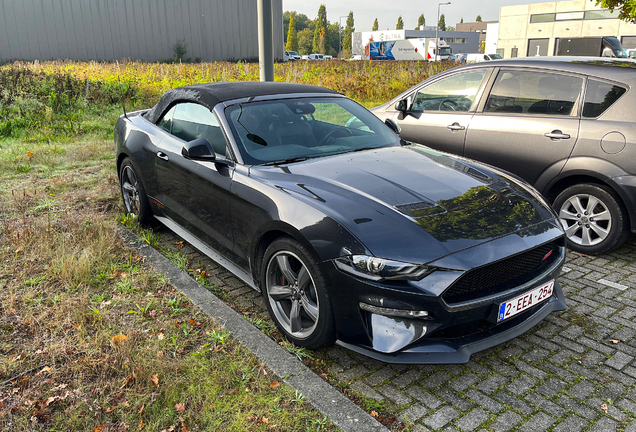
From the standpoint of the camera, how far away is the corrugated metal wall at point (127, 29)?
36000mm

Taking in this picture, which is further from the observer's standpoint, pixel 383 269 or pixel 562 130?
pixel 562 130

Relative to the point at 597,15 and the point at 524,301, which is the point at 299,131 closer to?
the point at 524,301

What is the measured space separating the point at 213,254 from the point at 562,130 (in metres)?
3.43

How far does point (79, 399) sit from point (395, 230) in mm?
1966

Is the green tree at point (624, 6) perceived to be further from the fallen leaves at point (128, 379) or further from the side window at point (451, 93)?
the fallen leaves at point (128, 379)

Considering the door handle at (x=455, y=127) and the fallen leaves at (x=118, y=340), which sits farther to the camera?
the door handle at (x=455, y=127)


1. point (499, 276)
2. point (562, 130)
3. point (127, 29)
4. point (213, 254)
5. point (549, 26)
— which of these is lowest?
point (213, 254)

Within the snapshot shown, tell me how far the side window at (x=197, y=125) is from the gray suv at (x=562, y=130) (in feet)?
9.27

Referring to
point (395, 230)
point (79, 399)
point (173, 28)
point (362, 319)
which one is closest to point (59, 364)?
point (79, 399)

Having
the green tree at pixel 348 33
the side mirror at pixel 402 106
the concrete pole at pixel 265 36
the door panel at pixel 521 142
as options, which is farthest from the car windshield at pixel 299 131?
the green tree at pixel 348 33

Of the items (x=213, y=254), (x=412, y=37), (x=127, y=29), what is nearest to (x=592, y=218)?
(x=213, y=254)

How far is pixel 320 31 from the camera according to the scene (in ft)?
328

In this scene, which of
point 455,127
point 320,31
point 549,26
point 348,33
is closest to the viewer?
point 455,127

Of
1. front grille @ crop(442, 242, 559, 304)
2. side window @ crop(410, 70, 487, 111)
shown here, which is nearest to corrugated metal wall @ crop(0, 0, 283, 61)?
side window @ crop(410, 70, 487, 111)
